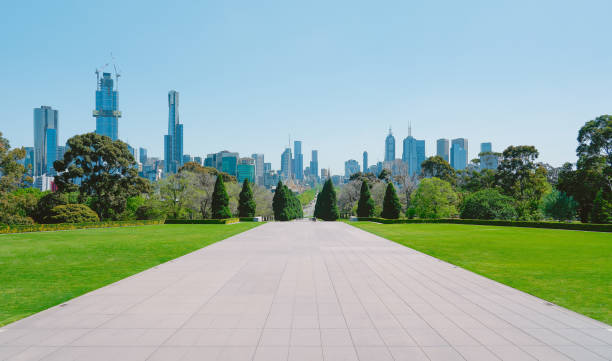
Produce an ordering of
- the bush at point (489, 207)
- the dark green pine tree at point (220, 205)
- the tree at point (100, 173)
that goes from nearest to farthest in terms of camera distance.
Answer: the bush at point (489, 207) → the tree at point (100, 173) → the dark green pine tree at point (220, 205)

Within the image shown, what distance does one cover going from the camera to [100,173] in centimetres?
4216

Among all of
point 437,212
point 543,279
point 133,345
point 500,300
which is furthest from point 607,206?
point 133,345

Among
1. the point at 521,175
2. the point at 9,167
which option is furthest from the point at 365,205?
the point at 9,167

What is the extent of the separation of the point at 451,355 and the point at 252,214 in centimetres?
4781

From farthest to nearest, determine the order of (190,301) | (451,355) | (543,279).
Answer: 1. (543,279)
2. (190,301)
3. (451,355)

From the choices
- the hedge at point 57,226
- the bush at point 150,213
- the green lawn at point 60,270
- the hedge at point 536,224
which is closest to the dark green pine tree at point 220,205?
the bush at point 150,213

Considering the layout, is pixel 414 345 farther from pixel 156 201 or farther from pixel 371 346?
pixel 156 201

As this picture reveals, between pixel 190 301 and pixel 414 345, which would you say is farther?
pixel 190 301

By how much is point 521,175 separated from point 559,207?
805cm

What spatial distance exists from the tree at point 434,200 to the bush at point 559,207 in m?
19.5

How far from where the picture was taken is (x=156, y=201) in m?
47.1

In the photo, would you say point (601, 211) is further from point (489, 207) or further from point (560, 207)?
point (560, 207)

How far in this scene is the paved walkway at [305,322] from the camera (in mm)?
4805

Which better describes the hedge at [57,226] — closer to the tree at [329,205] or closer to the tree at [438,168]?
the tree at [329,205]
